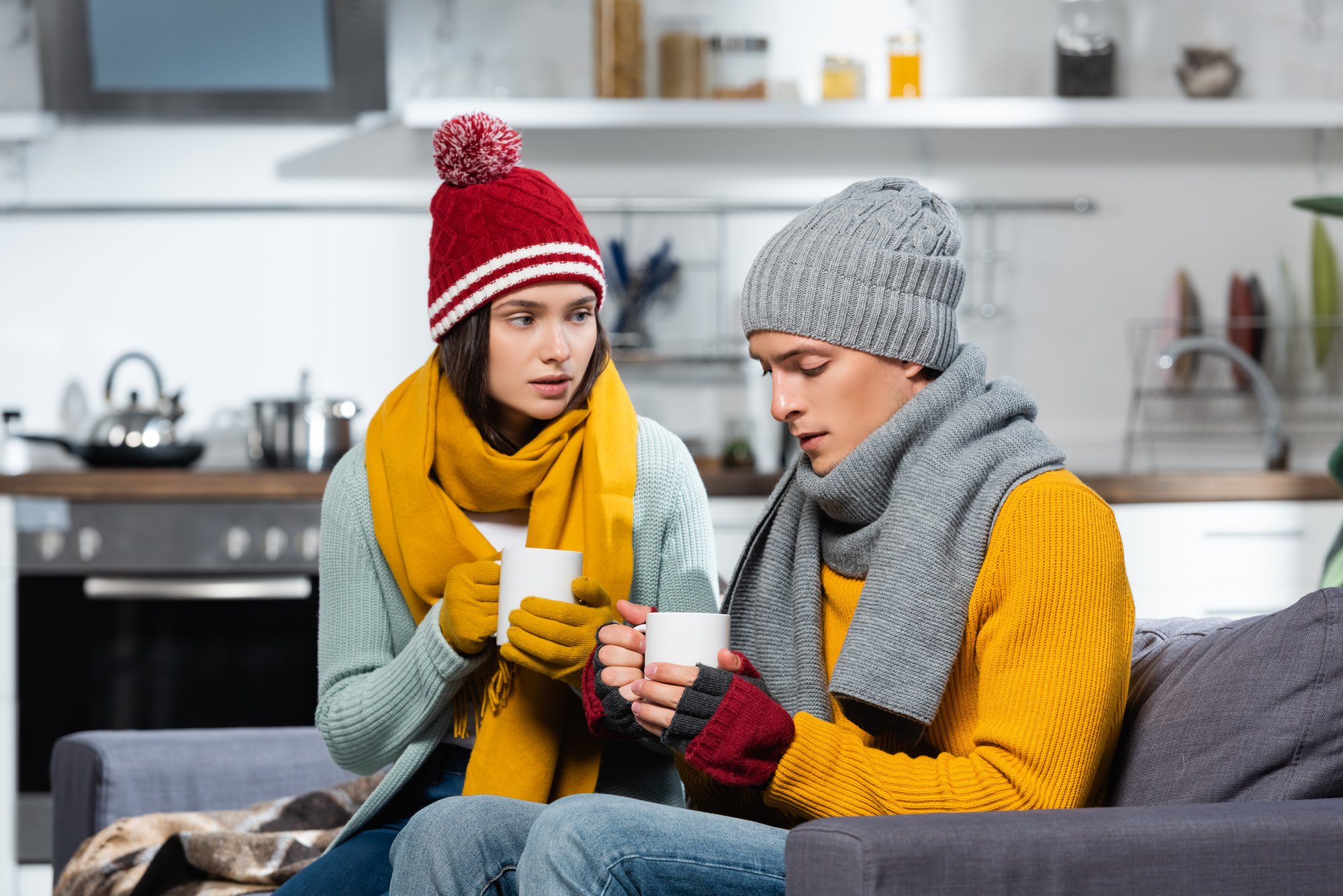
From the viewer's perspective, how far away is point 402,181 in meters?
3.53

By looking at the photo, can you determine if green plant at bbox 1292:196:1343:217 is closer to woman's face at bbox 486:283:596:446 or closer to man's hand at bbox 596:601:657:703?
woman's face at bbox 486:283:596:446

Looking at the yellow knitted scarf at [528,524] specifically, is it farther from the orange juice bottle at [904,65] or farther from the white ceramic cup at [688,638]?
the orange juice bottle at [904,65]

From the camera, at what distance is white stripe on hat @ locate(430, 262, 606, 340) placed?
1.43 metres

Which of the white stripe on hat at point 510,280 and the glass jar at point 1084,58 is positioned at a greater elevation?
the glass jar at point 1084,58

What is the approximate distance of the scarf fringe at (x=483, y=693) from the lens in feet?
4.71

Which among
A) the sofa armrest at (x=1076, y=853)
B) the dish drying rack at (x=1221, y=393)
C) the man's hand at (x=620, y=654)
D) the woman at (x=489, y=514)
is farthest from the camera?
the dish drying rack at (x=1221, y=393)

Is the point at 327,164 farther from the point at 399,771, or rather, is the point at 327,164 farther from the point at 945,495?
the point at 945,495

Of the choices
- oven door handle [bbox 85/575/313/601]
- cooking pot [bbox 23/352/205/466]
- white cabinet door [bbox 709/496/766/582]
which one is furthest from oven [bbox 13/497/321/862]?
white cabinet door [bbox 709/496/766/582]

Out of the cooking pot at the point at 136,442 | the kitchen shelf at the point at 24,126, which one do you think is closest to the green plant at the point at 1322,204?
the cooking pot at the point at 136,442

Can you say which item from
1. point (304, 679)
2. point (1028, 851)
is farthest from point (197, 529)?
point (1028, 851)

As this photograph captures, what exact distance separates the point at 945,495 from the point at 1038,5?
275cm

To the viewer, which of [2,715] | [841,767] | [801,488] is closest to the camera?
[841,767]

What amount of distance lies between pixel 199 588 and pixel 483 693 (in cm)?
164

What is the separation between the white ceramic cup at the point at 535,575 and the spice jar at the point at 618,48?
2.32m
